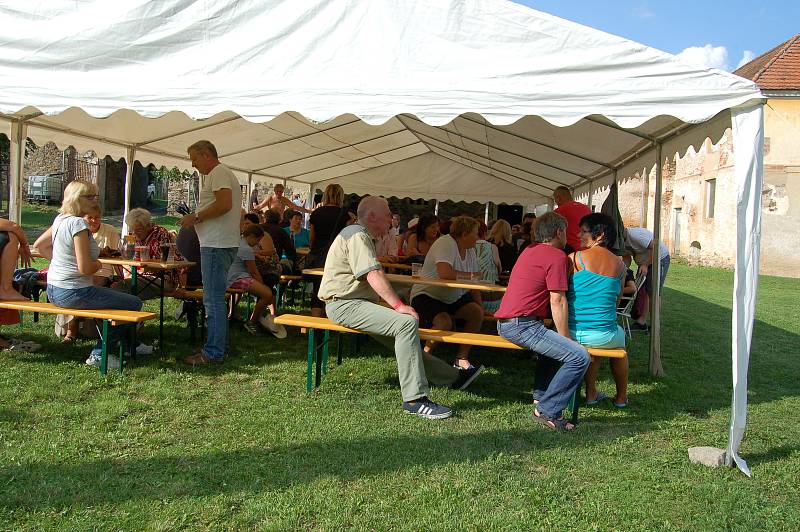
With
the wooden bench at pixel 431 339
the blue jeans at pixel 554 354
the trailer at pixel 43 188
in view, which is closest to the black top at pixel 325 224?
the wooden bench at pixel 431 339

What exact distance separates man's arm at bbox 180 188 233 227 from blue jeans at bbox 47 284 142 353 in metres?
0.76

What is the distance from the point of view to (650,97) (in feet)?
12.7

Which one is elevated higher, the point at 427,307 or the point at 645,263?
the point at 645,263

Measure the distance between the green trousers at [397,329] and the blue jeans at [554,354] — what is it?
0.59 metres

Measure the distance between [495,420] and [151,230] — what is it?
3.60 m

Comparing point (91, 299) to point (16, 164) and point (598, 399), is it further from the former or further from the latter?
point (598, 399)

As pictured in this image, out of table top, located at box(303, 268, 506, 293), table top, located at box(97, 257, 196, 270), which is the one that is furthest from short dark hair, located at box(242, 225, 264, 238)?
table top, located at box(303, 268, 506, 293)

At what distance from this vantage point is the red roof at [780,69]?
19234mm

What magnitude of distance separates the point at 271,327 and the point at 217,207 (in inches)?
71.1

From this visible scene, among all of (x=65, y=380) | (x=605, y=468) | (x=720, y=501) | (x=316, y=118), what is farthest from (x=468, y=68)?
(x=65, y=380)

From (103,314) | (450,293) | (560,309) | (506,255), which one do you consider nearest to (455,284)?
(450,293)

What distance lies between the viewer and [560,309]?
13.4 feet

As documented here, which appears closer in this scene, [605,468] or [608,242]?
[605,468]

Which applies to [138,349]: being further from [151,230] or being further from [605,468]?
[605,468]
